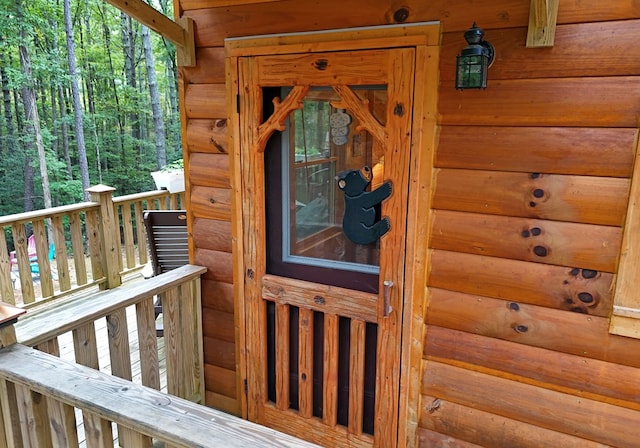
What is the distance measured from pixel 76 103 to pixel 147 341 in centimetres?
1149

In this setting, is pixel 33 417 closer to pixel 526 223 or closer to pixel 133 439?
pixel 133 439

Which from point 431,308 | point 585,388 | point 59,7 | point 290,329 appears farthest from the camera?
point 59,7

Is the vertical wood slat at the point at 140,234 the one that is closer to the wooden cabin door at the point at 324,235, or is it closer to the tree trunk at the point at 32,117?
the wooden cabin door at the point at 324,235

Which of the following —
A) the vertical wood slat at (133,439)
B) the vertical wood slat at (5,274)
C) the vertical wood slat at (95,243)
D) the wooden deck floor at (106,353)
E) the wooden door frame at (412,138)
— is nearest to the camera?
the vertical wood slat at (133,439)

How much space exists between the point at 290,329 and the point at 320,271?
1.31 ft

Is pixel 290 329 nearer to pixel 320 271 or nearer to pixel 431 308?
pixel 320 271

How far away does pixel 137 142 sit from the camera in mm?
13891

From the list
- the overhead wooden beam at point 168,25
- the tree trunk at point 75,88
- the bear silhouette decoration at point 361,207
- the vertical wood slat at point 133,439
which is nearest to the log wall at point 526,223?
the bear silhouette decoration at point 361,207

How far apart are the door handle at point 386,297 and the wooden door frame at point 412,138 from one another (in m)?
0.07

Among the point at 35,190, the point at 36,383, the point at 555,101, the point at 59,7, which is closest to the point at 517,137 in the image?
the point at 555,101

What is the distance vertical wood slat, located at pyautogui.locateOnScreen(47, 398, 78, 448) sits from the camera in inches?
53.0

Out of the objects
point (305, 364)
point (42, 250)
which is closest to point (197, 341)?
point (305, 364)

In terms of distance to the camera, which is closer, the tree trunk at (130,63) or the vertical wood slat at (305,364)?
the vertical wood slat at (305,364)

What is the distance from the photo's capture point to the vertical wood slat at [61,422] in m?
1.35
